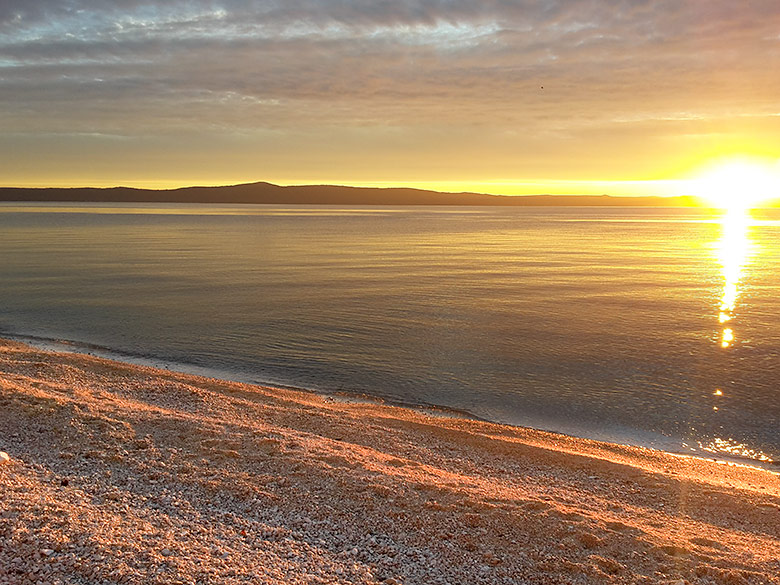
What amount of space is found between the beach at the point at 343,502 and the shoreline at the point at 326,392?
2.19ft

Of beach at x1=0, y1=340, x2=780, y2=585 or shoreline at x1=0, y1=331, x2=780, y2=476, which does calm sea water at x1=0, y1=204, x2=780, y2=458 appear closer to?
shoreline at x1=0, y1=331, x2=780, y2=476

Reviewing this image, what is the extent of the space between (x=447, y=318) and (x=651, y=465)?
12777mm

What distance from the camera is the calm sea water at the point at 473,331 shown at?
13336mm

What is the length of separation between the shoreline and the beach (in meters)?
0.67

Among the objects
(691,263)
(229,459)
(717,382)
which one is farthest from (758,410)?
(691,263)

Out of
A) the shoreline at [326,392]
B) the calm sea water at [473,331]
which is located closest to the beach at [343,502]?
the shoreline at [326,392]

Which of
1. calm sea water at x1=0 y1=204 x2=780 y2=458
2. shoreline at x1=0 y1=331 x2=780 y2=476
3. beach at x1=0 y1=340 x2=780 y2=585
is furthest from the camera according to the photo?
calm sea water at x1=0 y1=204 x2=780 y2=458

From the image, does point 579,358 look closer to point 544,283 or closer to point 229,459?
point 229,459

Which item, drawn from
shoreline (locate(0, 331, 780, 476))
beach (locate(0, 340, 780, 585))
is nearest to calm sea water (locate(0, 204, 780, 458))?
shoreline (locate(0, 331, 780, 476))

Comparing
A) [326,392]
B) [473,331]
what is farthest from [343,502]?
[473,331]

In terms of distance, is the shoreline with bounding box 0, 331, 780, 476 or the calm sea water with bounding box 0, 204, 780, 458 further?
the calm sea water with bounding box 0, 204, 780, 458

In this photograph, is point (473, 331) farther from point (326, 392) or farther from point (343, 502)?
point (343, 502)

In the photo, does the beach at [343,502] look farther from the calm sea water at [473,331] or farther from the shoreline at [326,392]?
the calm sea water at [473,331]

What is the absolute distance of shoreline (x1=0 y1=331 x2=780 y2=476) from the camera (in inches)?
421
